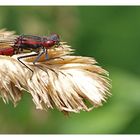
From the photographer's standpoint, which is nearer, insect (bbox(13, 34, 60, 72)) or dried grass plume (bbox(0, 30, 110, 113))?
dried grass plume (bbox(0, 30, 110, 113))

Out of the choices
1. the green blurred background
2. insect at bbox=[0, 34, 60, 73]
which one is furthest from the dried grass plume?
the green blurred background

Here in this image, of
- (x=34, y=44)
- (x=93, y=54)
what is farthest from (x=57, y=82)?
(x=93, y=54)

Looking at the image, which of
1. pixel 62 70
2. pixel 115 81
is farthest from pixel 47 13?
pixel 62 70

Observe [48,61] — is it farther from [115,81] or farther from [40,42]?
[115,81]

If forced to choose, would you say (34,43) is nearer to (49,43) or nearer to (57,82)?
(49,43)

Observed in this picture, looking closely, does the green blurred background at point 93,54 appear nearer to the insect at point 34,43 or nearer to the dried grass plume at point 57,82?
the insect at point 34,43

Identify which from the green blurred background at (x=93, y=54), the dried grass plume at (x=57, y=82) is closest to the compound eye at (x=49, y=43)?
the dried grass plume at (x=57, y=82)

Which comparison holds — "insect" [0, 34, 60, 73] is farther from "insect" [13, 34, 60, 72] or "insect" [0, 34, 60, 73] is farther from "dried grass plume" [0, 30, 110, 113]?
"dried grass plume" [0, 30, 110, 113]
